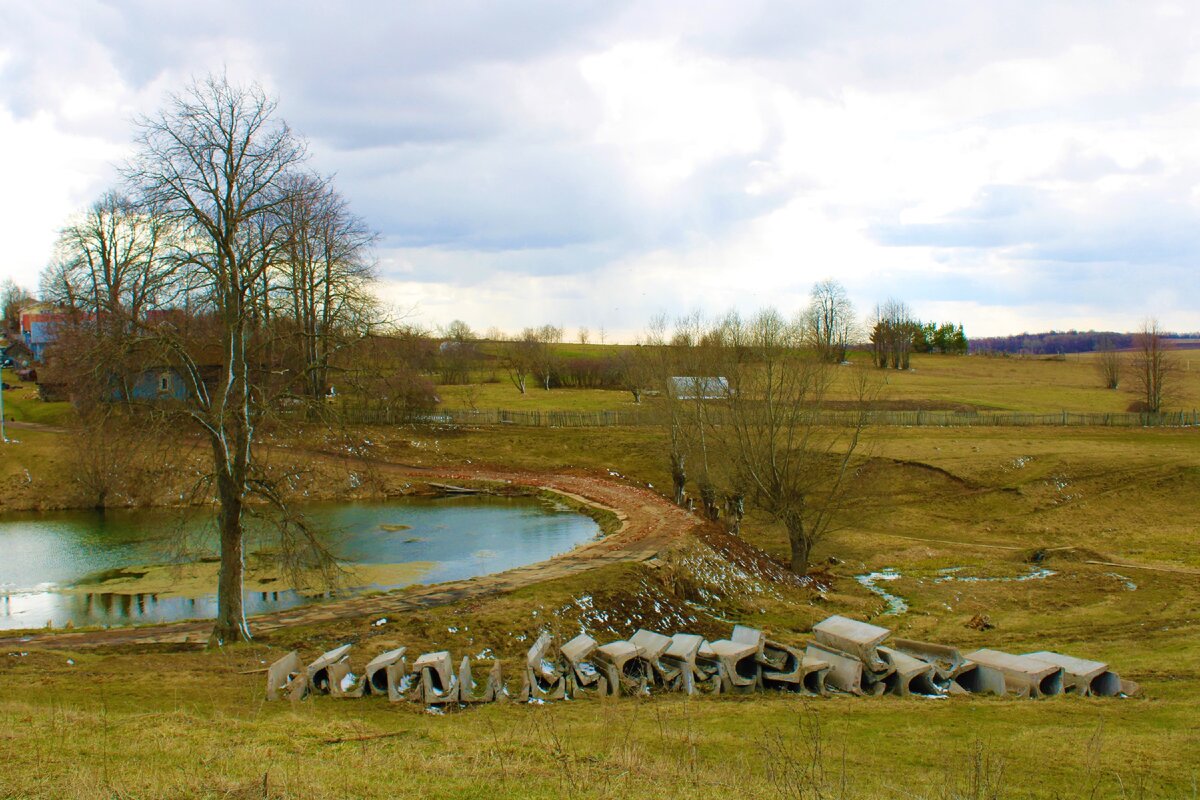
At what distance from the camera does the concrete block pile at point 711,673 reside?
1251 cm

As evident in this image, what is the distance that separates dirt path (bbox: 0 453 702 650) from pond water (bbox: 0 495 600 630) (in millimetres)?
1571

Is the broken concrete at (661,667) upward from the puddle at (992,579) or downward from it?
upward

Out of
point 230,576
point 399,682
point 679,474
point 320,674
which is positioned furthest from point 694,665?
point 679,474

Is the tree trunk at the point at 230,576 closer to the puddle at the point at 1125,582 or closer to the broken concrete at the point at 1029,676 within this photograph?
the broken concrete at the point at 1029,676

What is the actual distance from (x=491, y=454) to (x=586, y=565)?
89.7 ft

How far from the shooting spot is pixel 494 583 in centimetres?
2147

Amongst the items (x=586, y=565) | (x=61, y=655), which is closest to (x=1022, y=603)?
(x=586, y=565)

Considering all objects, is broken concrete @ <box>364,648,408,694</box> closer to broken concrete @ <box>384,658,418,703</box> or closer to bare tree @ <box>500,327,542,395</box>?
broken concrete @ <box>384,658,418,703</box>

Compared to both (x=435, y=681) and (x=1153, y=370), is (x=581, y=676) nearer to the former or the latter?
(x=435, y=681)

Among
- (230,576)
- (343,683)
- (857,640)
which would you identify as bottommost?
(343,683)

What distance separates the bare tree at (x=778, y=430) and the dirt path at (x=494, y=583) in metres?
2.90

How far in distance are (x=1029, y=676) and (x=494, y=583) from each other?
12848mm

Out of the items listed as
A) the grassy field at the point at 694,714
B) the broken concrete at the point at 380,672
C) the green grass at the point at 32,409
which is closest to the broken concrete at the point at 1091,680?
the grassy field at the point at 694,714

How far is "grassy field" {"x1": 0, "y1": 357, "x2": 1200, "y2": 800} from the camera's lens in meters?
7.93
